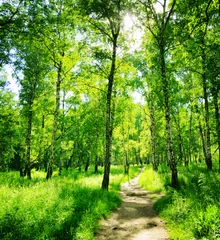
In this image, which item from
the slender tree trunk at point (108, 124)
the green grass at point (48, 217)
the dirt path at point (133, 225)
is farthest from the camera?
the slender tree trunk at point (108, 124)

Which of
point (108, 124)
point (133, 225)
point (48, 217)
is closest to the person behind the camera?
point (48, 217)

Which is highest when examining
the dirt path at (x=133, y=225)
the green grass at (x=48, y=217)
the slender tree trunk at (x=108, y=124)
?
the slender tree trunk at (x=108, y=124)

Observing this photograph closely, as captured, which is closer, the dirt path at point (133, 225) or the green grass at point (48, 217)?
the green grass at point (48, 217)

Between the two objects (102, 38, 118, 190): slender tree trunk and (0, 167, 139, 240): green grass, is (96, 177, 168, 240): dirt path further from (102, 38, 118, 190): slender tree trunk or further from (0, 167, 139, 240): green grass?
(102, 38, 118, 190): slender tree trunk

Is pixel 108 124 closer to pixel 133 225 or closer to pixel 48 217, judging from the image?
pixel 133 225

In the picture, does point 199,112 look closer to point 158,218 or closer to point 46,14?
point 158,218

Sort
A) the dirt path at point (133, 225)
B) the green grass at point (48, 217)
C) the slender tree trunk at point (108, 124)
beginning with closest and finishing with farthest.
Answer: the green grass at point (48, 217) < the dirt path at point (133, 225) < the slender tree trunk at point (108, 124)

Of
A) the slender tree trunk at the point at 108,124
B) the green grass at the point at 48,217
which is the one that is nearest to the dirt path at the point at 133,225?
the green grass at the point at 48,217

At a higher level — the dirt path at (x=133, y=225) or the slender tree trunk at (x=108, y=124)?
the slender tree trunk at (x=108, y=124)

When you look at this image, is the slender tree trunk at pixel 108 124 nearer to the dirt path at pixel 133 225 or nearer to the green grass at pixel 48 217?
the dirt path at pixel 133 225

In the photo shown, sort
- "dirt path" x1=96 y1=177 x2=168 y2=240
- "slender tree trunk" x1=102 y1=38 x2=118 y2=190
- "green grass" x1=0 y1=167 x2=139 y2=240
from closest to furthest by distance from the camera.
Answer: "green grass" x1=0 y1=167 x2=139 y2=240
"dirt path" x1=96 y1=177 x2=168 y2=240
"slender tree trunk" x1=102 y1=38 x2=118 y2=190

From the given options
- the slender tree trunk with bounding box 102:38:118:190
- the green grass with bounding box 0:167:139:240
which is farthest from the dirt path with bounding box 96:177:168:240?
the slender tree trunk with bounding box 102:38:118:190

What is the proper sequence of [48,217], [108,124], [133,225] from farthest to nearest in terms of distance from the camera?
[108,124] → [133,225] → [48,217]

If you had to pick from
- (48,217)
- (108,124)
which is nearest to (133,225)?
(48,217)
